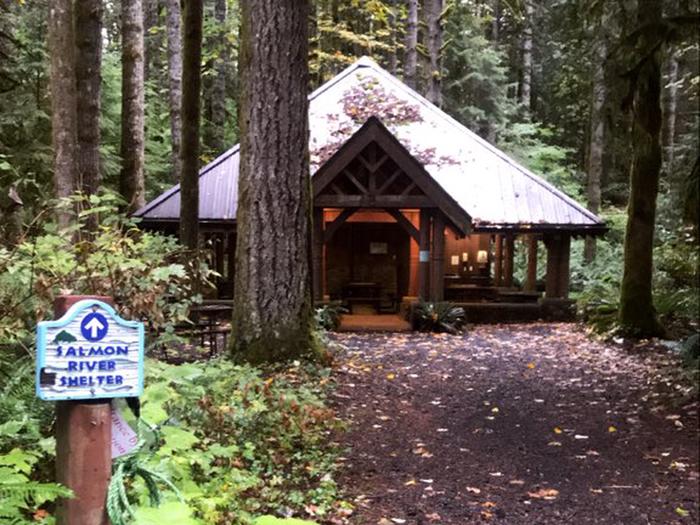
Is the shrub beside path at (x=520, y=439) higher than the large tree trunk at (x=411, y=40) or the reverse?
the reverse

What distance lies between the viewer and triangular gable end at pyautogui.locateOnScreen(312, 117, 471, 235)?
49.1ft

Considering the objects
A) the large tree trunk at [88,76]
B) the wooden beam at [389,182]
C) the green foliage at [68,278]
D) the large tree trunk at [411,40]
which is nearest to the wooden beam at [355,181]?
the wooden beam at [389,182]

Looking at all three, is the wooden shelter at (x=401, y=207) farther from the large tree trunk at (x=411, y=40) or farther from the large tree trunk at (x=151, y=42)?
the large tree trunk at (x=151, y=42)

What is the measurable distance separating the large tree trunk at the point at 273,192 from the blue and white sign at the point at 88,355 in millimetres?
6126

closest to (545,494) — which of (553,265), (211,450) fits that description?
(211,450)

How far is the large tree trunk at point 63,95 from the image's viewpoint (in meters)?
8.46

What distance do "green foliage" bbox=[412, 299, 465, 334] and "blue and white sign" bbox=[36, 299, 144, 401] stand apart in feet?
Result: 42.4

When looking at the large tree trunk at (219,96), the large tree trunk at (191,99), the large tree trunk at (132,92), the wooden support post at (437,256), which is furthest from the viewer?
the large tree trunk at (219,96)

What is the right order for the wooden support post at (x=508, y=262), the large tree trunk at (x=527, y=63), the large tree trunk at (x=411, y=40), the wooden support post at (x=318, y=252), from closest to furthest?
the wooden support post at (x=318, y=252) → the wooden support post at (x=508, y=262) → the large tree trunk at (x=411, y=40) → the large tree trunk at (x=527, y=63)

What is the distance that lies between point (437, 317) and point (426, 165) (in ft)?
18.2

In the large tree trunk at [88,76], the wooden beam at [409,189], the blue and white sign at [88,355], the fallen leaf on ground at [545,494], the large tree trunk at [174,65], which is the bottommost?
the fallen leaf on ground at [545,494]

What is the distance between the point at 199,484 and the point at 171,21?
55.6 ft

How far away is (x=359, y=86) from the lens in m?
20.1

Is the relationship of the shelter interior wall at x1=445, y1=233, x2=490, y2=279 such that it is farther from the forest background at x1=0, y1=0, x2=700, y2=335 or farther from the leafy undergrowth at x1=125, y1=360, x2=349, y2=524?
the leafy undergrowth at x1=125, y1=360, x2=349, y2=524
